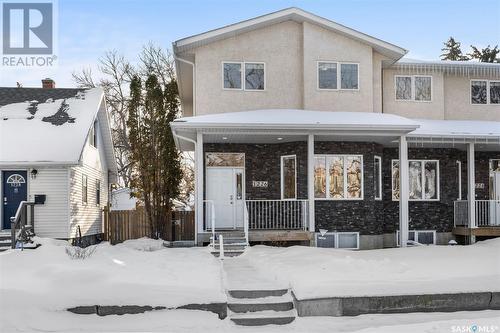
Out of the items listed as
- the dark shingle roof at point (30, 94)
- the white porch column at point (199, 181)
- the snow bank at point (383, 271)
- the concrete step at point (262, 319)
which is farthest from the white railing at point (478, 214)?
the dark shingle roof at point (30, 94)

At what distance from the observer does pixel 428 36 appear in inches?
636

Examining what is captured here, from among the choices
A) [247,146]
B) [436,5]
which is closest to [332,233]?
[247,146]

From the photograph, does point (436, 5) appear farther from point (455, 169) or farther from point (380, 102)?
point (455, 169)

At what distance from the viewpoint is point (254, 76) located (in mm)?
15359

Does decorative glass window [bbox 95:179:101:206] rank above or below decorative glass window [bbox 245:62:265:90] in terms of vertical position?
below

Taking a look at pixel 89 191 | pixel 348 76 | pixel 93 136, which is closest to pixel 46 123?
pixel 93 136

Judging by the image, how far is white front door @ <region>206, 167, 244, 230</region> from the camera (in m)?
15.1

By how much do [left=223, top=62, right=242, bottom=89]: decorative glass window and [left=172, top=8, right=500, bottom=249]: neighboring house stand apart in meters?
0.03

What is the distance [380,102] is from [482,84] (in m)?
4.35

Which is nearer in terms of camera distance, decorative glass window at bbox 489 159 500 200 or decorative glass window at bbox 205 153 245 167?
decorative glass window at bbox 205 153 245 167

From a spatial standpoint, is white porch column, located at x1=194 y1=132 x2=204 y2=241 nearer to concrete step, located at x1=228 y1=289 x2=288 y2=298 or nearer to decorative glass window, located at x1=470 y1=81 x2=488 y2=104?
concrete step, located at x1=228 y1=289 x2=288 y2=298

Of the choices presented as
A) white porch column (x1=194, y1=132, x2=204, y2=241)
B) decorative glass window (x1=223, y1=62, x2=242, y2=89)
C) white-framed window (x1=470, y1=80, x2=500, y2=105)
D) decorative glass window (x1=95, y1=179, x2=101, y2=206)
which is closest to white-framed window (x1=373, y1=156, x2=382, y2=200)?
white-framed window (x1=470, y1=80, x2=500, y2=105)

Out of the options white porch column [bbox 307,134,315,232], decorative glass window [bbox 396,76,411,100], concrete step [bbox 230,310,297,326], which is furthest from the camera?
decorative glass window [bbox 396,76,411,100]

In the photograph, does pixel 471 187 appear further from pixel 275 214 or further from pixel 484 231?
pixel 275 214
